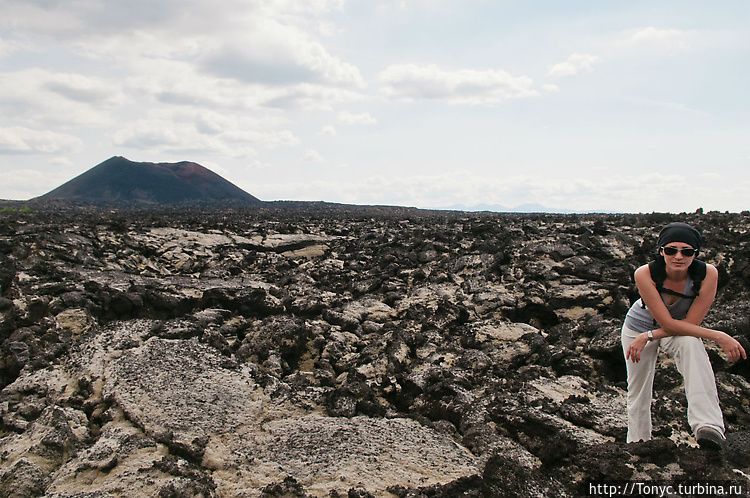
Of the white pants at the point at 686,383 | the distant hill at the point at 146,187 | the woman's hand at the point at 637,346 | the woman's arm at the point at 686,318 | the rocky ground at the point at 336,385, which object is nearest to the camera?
the white pants at the point at 686,383

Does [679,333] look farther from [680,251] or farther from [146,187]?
[146,187]

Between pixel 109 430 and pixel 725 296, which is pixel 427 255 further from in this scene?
pixel 109 430

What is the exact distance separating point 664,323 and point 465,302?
6184 mm

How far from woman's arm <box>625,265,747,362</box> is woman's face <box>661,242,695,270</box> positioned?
0.19 m

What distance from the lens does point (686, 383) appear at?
366cm

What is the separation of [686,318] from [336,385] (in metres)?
4.32

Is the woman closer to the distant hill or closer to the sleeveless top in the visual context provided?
the sleeveless top

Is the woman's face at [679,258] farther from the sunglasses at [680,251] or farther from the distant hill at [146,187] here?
the distant hill at [146,187]

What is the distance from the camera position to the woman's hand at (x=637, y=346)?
3900 mm

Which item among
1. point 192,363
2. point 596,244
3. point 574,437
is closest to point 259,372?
point 192,363

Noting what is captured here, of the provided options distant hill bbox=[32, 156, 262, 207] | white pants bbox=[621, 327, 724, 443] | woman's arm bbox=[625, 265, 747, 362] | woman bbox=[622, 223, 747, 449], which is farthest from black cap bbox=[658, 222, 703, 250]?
distant hill bbox=[32, 156, 262, 207]

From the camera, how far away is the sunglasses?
3.76m

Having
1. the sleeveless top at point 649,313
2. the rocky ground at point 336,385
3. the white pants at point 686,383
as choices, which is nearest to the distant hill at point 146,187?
the rocky ground at point 336,385

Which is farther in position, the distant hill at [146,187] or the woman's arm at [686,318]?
the distant hill at [146,187]
